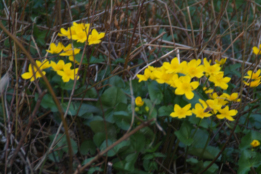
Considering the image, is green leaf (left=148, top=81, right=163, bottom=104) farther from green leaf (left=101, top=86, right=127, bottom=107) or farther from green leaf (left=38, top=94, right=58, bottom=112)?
green leaf (left=38, top=94, right=58, bottom=112)

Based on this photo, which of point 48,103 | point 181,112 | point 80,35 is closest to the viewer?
point 181,112

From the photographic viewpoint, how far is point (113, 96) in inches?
45.1

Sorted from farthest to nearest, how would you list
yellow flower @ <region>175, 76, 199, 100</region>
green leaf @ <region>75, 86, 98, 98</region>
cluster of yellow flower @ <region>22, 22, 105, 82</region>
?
green leaf @ <region>75, 86, 98, 98</region> → cluster of yellow flower @ <region>22, 22, 105, 82</region> → yellow flower @ <region>175, 76, 199, 100</region>

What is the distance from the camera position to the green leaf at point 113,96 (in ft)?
3.72

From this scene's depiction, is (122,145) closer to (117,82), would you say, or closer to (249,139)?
(117,82)

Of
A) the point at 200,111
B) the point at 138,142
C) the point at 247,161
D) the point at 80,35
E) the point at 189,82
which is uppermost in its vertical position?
the point at 80,35

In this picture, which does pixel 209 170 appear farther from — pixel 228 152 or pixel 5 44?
pixel 5 44

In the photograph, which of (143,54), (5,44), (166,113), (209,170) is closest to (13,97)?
(5,44)

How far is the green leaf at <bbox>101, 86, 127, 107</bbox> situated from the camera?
113 centimetres

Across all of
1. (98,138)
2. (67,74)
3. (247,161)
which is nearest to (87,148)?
(98,138)

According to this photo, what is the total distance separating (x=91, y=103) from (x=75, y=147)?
8.3 inches

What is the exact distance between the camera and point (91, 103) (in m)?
1.22

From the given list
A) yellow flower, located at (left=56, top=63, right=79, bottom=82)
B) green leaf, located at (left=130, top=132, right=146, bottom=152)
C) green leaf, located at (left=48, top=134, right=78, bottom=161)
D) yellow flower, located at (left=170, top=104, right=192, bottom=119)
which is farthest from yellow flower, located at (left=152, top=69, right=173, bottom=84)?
green leaf, located at (left=48, top=134, right=78, bottom=161)

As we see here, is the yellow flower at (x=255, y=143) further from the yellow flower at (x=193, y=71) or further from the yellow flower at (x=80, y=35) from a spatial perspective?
the yellow flower at (x=80, y=35)
